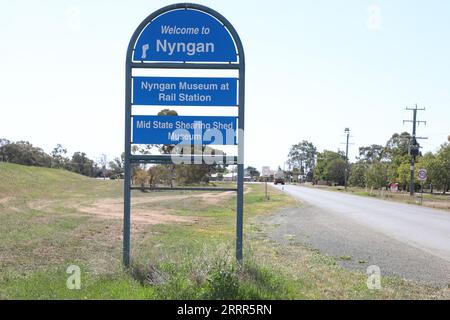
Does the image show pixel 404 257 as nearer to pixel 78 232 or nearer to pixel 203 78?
pixel 203 78

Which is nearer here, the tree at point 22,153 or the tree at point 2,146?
the tree at point 2,146

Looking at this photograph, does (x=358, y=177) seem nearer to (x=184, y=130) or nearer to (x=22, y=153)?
(x=22, y=153)

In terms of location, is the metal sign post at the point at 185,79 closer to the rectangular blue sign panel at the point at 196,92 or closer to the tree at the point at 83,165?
the rectangular blue sign panel at the point at 196,92

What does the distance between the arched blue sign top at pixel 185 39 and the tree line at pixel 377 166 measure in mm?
47653

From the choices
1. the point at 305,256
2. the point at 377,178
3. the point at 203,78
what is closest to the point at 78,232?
the point at 305,256

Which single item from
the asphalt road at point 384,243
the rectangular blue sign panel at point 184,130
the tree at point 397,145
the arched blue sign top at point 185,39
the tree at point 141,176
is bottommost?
the asphalt road at point 384,243

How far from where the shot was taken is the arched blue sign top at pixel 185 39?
786cm

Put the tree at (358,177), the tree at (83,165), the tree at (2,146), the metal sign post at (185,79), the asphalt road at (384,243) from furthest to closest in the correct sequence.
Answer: the tree at (83,165)
the tree at (358,177)
the tree at (2,146)
the asphalt road at (384,243)
the metal sign post at (185,79)

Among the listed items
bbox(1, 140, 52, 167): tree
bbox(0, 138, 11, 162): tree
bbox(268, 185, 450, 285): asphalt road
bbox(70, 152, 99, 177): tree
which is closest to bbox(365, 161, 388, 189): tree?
bbox(268, 185, 450, 285): asphalt road

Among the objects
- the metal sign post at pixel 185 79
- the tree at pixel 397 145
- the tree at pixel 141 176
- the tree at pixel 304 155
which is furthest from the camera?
the tree at pixel 304 155

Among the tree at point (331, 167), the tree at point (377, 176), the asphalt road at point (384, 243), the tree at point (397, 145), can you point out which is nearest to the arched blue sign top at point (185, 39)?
the asphalt road at point (384, 243)

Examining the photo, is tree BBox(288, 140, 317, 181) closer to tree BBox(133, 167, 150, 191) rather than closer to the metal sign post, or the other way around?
tree BBox(133, 167, 150, 191)

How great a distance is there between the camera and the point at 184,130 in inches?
314

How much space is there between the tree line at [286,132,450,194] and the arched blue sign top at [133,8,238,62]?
4765 centimetres
